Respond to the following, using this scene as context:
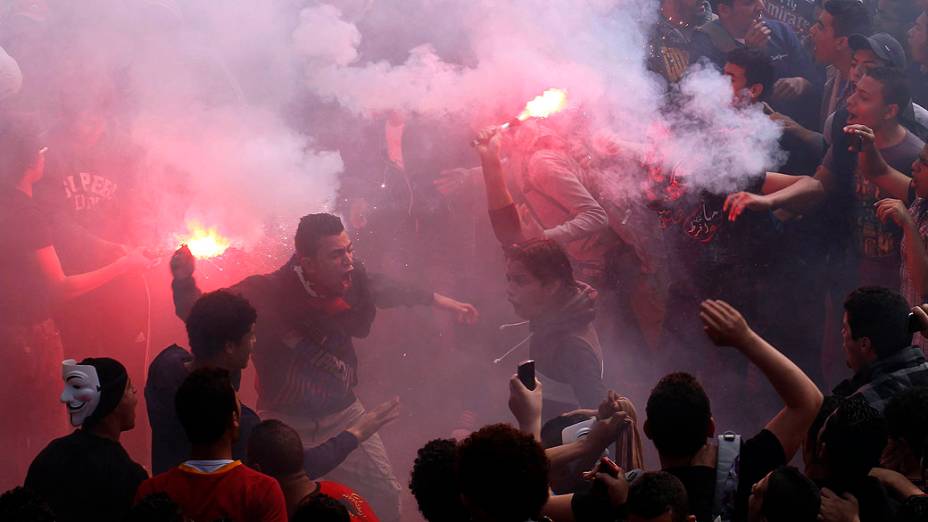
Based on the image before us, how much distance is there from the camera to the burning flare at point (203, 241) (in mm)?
5910

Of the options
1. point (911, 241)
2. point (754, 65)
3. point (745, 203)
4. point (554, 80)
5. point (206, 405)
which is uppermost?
Answer: point (754, 65)

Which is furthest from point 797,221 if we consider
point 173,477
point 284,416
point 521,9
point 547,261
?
point 173,477

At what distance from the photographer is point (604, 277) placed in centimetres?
648

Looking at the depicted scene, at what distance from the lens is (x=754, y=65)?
665 centimetres

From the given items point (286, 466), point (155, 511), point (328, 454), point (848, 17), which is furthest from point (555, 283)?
point (155, 511)

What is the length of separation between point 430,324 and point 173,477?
326 cm

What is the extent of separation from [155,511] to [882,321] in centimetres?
304

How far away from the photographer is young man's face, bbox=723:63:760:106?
260 inches

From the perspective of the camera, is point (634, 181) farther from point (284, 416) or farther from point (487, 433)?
point (487, 433)

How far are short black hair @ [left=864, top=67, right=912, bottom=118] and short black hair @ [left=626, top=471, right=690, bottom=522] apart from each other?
4.67 m

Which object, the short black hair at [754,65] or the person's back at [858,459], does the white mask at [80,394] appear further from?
the short black hair at [754,65]

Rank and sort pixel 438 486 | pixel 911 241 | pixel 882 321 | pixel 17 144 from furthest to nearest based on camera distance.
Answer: pixel 911 241 → pixel 17 144 → pixel 882 321 → pixel 438 486

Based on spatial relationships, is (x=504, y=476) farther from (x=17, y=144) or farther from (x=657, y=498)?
(x=17, y=144)

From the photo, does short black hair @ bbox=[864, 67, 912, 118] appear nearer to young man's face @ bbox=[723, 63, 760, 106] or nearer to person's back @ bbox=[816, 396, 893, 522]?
young man's face @ bbox=[723, 63, 760, 106]
